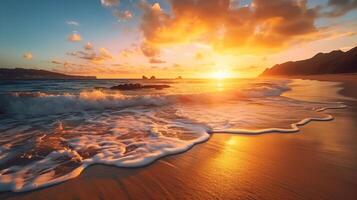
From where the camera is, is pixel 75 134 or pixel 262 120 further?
pixel 262 120

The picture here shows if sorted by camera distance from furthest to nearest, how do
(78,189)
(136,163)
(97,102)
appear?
(97,102)
(136,163)
(78,189)

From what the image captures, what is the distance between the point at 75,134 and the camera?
481 cm

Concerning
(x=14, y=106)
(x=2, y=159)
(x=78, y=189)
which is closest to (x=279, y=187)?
(x=78, y=189)

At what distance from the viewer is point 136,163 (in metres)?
3.03

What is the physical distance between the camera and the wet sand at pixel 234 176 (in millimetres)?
2188

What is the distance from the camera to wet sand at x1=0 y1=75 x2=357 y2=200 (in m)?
2.19

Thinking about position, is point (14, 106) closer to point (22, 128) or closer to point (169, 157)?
point (22, 128)

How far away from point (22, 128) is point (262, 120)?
7.62 meters

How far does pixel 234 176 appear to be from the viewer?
2.57 metres

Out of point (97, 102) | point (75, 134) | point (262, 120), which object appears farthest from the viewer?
point (97, 102)

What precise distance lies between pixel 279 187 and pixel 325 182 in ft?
2.15

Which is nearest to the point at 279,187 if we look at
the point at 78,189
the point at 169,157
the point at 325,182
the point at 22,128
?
the point at 325,182

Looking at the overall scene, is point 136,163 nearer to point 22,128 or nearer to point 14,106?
point 22,128

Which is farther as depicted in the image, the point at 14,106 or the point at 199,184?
the point at 14,106
